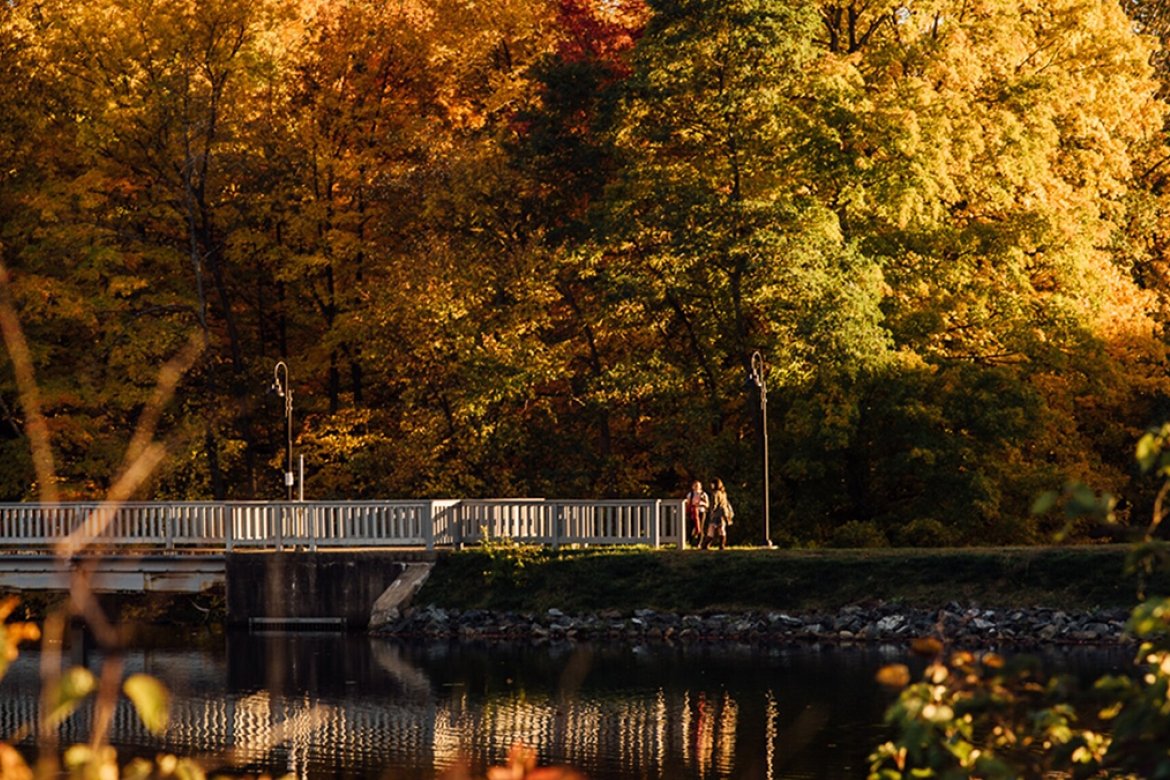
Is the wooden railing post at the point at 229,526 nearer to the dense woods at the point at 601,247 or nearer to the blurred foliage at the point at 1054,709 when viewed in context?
the dense woods at the point at 601,247

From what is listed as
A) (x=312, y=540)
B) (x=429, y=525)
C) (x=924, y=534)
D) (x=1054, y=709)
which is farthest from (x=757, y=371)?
(x=1054, y=709)

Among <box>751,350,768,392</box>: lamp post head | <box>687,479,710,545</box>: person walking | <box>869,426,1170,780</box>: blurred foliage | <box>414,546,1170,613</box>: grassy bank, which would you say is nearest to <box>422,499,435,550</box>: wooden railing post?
<box>414,546,1170,613</box>: grassy bank

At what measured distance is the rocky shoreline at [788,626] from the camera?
1208 inches

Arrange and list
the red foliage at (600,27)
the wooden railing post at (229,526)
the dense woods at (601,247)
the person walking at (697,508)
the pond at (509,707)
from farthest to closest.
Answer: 1. the red foliage at (600,27)
2. the dense woods at (601,247)
3. the person walking at (697,508)
4. the wooden railing post at (229,526)
5. the pond at (509,707)

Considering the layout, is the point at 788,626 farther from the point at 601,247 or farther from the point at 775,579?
the point at 601,247

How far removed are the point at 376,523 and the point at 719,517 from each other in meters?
5.91

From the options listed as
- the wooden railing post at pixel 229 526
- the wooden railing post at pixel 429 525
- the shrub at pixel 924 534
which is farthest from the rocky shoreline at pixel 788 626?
the shrub at pixel 924 534

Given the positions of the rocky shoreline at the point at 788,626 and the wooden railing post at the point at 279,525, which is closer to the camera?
A: the rocky shoreline at the point at 788,626

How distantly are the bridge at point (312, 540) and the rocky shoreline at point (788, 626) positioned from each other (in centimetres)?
142

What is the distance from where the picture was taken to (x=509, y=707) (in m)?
25.2

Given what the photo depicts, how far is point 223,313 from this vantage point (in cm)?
4697

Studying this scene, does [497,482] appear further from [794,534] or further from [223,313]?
[223,313]

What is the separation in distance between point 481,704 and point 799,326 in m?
13.6

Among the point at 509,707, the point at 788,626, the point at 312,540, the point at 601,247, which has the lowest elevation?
the point at 509,707
